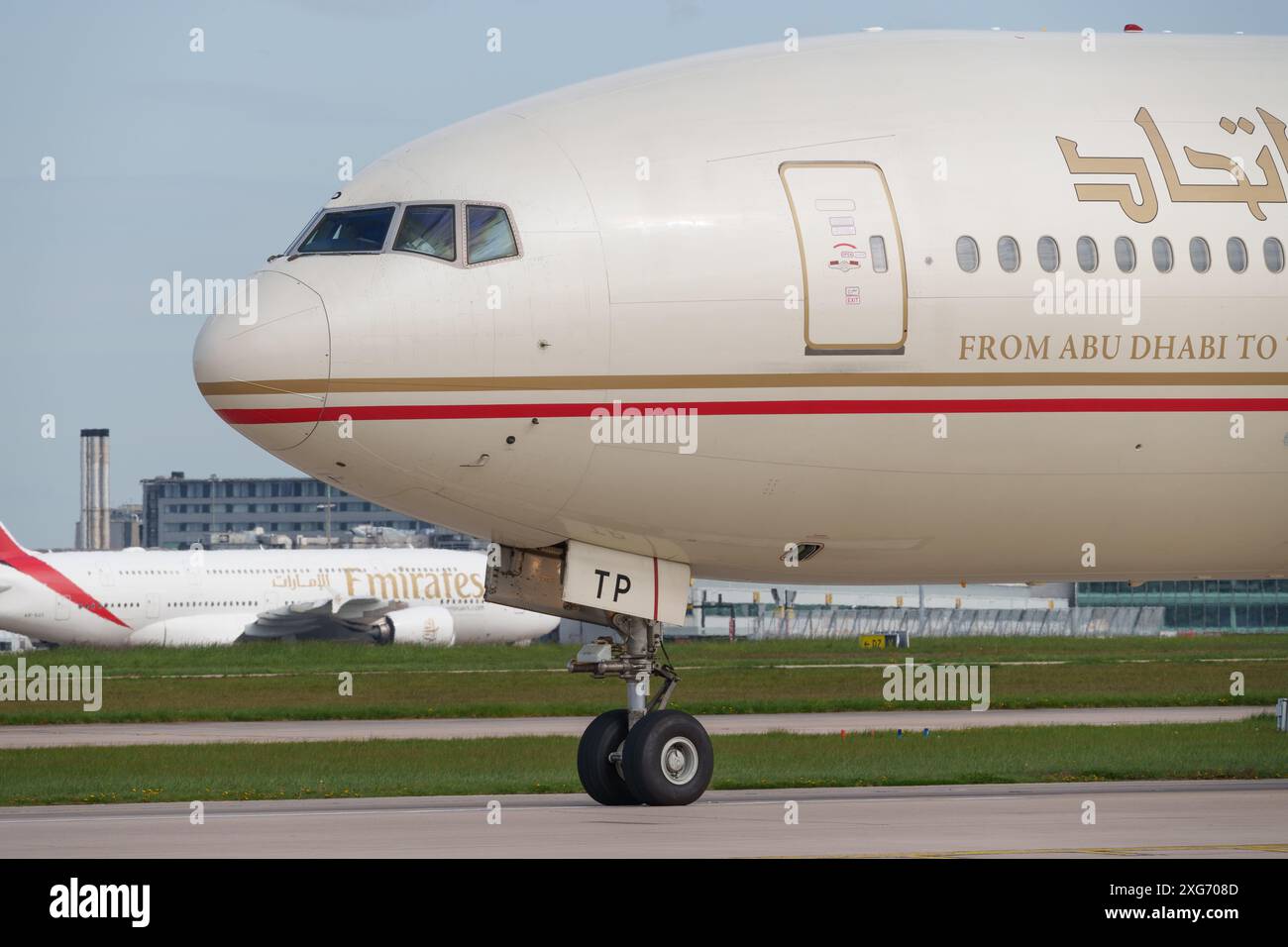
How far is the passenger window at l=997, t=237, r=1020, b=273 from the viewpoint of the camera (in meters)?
16.1

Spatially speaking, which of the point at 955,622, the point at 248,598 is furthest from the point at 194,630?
the point at 955,622

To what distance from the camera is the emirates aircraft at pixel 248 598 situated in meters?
71.2

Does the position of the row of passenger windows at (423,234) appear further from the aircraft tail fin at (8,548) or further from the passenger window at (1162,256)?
the aircraft tail fin at (8,548)

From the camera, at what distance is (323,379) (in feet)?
48.7

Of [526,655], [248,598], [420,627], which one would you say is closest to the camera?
[526,655]

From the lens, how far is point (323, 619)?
7481cm

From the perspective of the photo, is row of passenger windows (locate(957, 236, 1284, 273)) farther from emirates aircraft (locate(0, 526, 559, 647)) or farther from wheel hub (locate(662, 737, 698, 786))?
emirates aircraft (locate(0, 526, 559, 647))

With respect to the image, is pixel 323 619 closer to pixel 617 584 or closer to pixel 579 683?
pixel 579 683

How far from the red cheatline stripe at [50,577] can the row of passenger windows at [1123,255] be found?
59974mm

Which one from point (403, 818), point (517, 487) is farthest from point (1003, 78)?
point (403, 818)

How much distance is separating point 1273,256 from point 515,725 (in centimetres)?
2373

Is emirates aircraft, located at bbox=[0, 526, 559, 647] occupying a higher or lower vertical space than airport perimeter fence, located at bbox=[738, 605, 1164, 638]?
higher

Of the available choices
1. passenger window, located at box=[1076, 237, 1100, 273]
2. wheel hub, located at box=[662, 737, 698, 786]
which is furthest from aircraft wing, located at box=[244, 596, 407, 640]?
passenger window, located at box=[1076, 237, 1100, 273]
